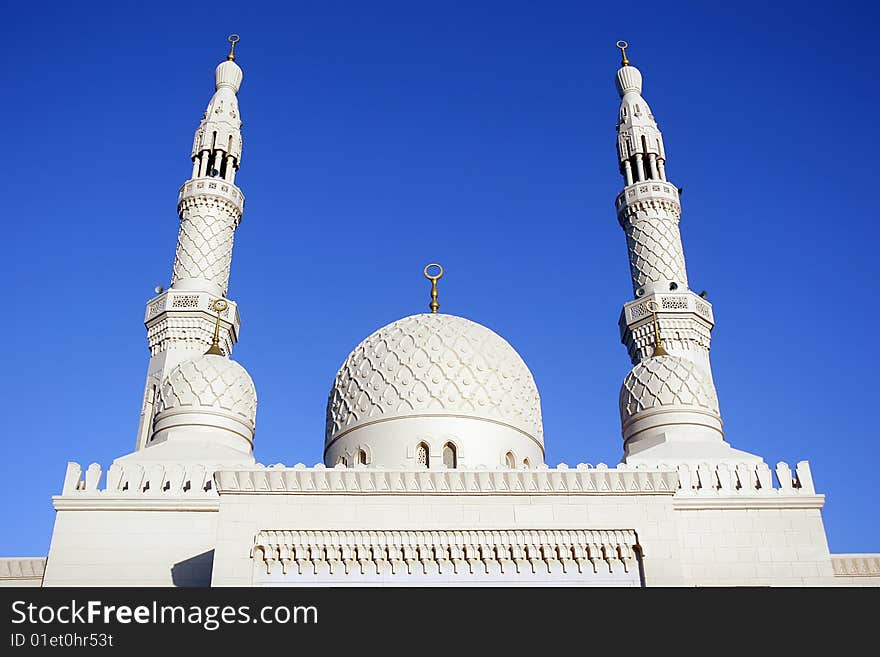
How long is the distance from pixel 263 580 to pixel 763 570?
5586 mm

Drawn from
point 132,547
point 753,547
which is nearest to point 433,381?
point 132,547

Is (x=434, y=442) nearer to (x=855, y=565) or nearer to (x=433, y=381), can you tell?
(x=433, y=381)

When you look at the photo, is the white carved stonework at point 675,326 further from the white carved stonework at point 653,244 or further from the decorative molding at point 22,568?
the decorative molding at point 22,568

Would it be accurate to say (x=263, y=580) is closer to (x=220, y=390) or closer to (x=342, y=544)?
(x=342, y=544)

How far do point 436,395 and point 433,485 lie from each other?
3.53 meters

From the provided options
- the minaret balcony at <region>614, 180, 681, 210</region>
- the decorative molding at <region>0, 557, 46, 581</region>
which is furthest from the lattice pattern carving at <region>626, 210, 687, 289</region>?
the decorative molding at <region>0, 557, 46, 581</region>

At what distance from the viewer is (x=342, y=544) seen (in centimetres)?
772

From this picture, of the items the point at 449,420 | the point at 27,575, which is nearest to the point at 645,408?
the point at 449,420

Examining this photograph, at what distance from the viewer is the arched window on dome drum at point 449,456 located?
1096cm

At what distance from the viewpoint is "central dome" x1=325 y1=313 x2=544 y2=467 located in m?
11.2

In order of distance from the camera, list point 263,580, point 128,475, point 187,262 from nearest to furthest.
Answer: point 263,580
point 128,475
point 187,262

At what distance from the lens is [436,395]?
11.5 meters

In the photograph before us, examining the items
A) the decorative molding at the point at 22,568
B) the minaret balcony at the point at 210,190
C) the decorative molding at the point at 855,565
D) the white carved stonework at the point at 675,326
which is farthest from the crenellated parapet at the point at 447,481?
the minaret balcony at the point at 210,190

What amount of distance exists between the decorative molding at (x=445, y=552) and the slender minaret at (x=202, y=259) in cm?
780
